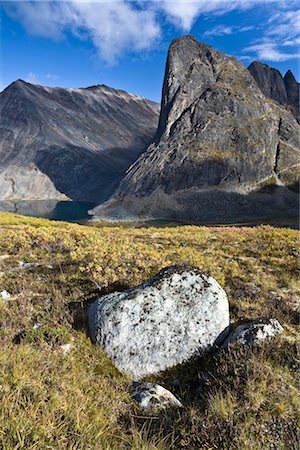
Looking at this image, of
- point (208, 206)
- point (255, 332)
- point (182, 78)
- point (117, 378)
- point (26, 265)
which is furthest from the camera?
point (182, 78)

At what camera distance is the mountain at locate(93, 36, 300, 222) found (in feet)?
489

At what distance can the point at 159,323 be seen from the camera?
307 inches

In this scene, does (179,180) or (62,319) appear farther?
(179,180)

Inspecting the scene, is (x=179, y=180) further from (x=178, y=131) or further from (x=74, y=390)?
(x=74, y=390)

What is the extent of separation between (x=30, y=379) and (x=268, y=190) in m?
164

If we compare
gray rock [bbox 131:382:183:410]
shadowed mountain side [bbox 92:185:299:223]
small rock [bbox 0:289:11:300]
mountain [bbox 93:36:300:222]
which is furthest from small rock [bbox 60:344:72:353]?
mountain [bbox 93:36:300:222]

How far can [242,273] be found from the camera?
1239 centimetres

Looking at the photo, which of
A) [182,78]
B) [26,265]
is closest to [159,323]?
[26,265]

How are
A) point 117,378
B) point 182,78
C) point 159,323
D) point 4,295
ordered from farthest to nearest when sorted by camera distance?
point 182,78 < point 4,295 < point 159,323 < point 117,378

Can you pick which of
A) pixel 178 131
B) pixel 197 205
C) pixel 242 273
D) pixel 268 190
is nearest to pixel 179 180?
pixel 197 205

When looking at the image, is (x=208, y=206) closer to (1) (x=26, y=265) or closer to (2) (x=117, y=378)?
(1) (x=26, y=265)

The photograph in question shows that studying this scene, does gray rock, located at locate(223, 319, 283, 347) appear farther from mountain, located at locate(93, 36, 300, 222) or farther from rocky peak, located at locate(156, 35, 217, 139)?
rocky peak, located at locate(156, 35, 217, 139)

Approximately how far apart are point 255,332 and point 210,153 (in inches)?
6610

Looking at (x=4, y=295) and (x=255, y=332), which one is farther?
(x=4, y=295)
